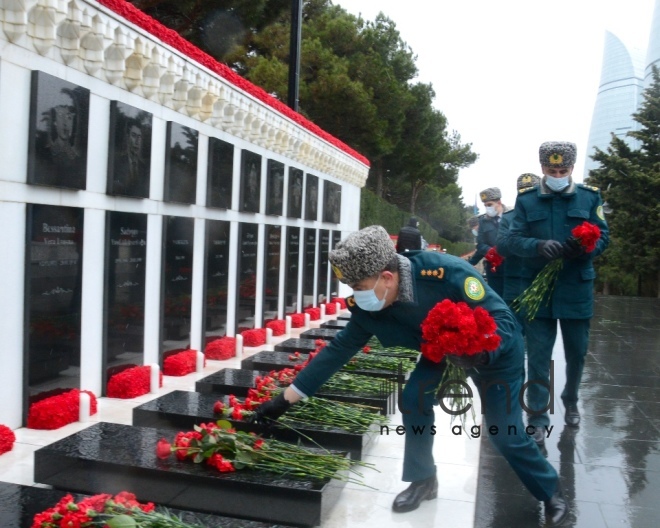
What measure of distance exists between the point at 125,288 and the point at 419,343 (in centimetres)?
320

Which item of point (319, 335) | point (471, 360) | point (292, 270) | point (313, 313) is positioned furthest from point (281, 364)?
point (313, 313)

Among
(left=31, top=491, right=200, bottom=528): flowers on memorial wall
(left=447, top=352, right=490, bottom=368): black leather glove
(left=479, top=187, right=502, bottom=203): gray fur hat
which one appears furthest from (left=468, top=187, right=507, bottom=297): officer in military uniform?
(left=31, top=491, right=200, bottom=528): flowers on memorial wall

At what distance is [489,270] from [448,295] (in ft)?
15.6

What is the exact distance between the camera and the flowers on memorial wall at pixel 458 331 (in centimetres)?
276

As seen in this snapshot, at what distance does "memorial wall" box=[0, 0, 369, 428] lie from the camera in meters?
4.41

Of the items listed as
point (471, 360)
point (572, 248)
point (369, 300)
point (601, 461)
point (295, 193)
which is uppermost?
point (295, 193)

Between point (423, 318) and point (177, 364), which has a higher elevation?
point (423, 318)

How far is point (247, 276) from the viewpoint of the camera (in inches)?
327

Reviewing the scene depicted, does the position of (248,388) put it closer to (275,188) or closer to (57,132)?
(57,132)

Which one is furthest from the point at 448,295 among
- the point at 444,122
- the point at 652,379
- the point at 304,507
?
the point at 444,122

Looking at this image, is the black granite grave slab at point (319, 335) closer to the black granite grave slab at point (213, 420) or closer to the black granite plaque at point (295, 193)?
the black granite plaque at point (295, 193)

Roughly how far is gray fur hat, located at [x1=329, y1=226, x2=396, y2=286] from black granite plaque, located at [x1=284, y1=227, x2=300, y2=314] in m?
6.73

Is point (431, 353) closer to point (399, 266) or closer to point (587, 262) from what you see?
point (399, 266)

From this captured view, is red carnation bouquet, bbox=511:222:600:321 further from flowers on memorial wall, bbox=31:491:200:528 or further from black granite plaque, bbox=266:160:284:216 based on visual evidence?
black granite plaque, bbox=266:160:284:216
